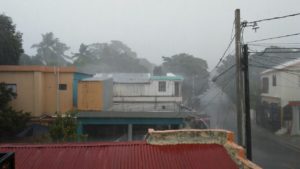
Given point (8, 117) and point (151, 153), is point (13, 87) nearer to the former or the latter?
point (8, 117)

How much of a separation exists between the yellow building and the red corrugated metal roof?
13.9 m

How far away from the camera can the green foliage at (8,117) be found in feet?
66.6

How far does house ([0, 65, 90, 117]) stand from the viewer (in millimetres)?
23234

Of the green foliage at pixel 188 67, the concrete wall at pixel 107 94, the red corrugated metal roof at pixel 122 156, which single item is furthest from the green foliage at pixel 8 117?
the green foliage at pixel 188 67

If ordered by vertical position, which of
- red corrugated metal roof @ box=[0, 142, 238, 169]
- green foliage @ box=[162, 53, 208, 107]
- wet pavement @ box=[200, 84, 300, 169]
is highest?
green foliage @ box=[162, 53, 208, 107]

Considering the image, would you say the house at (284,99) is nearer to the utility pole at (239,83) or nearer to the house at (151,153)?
the utility pole at (239,83)

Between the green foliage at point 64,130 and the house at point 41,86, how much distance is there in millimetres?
5348

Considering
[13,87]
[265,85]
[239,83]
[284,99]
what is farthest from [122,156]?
[265,85]

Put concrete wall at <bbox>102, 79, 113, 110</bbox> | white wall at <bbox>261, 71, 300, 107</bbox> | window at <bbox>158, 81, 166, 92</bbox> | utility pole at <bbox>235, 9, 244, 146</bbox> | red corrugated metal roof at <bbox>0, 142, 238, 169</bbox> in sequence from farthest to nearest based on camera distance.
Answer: window at <bbox>158, 81, 166, 92</bbox> → white wall at <bbox>261, 71, 300, 107</bbox> → concrete wall at <bbox>102, 79, 113, 110</bbox> → utility pole at <bbox>235, 9, 244, 146</bbox> → red corrugated metal roof at <bbox>0, 142, 238, 169</bbox>

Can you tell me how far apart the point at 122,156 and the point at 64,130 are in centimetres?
1010

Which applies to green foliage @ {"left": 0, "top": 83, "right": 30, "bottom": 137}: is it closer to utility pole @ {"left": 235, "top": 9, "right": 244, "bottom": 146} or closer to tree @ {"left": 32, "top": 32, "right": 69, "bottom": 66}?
utility pole @ {"left": 235, "top": 9, "right": 244, "bottom": 146}

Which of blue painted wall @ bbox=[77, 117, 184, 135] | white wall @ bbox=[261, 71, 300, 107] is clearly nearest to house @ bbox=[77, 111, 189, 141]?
blue painted wall @ bbox=[77, 117, 184, 135]

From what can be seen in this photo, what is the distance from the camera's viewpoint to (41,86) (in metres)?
23.5

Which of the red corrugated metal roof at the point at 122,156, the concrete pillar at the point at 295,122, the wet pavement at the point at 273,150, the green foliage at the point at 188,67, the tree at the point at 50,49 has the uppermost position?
the tree at the point at 50,49
